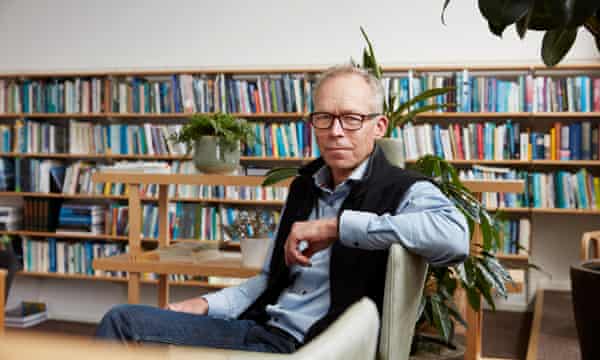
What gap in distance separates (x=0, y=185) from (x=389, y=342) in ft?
16.1

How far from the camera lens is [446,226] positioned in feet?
4.57

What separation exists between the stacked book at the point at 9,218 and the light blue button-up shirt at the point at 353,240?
Result: 4162mm

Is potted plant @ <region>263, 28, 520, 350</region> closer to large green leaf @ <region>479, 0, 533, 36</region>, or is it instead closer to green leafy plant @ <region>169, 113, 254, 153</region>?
green leafy plant @ <region>169, 113, 254, 153</region>

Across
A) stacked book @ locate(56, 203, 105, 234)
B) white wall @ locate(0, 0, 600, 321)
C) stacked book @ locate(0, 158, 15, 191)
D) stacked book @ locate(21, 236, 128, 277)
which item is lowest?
stacked book @ locate(21, 236, 128, 277)

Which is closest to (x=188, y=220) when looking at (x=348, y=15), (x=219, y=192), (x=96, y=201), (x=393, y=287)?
(x=219, y=192)

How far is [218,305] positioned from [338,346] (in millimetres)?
1114

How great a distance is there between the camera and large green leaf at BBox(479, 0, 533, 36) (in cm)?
106

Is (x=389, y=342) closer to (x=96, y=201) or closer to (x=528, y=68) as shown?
(x=528, y=68)

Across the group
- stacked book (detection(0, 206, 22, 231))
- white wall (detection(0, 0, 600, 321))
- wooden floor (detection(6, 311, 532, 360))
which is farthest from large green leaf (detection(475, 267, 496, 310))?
stacked book (detection(0, 206, 22, 231))

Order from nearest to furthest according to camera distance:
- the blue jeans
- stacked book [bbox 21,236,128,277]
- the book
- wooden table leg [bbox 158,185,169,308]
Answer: the blue jeans → the book → wooden table leg [bbox 158,185,169,308] → stacked book [bbox 21,236,128,277]

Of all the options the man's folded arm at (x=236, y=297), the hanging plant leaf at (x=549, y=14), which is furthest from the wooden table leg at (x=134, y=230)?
the hanging plant leaf at (x=549, y=14)

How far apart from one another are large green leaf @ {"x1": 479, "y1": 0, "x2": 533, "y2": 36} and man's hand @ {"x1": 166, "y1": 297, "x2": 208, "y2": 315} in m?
0.99

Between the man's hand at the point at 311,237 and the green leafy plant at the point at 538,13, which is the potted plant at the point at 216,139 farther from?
the green leafy plant at the point at 538,13

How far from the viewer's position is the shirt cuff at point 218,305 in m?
1.60
